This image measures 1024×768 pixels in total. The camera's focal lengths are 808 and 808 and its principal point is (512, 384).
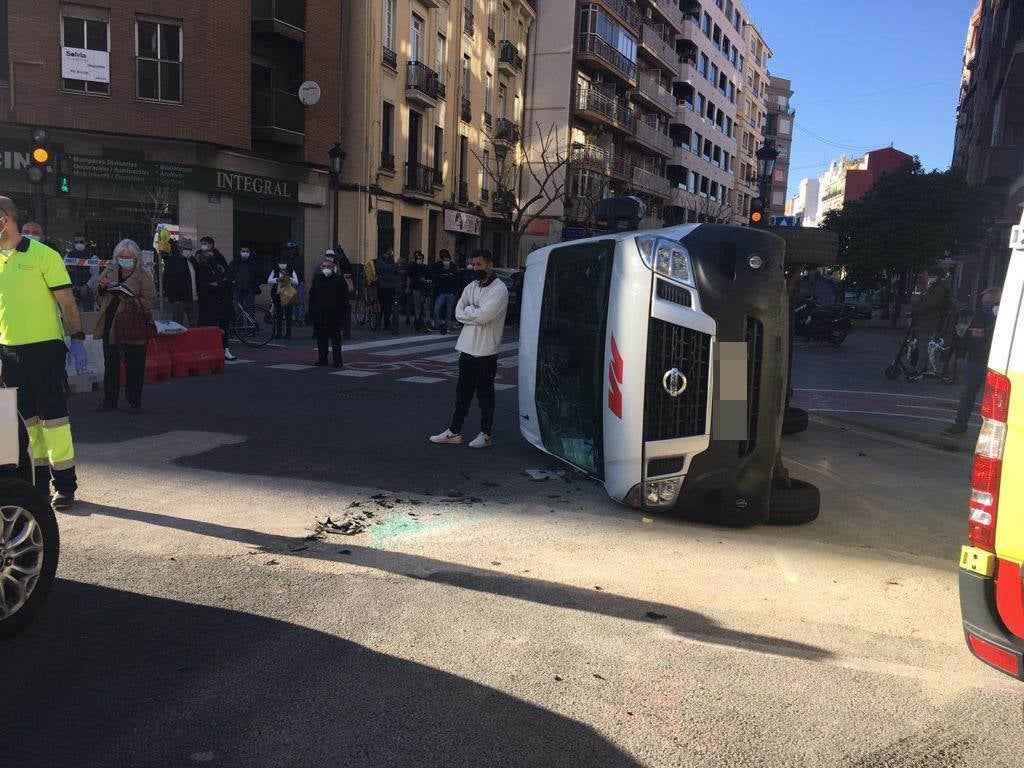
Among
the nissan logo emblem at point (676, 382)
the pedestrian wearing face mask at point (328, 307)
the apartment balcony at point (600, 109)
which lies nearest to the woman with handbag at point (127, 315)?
the pedestrian wearing face mask at point (328, 307)

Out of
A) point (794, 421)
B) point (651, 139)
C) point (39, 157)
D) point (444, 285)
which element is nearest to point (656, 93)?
point (651, 139)

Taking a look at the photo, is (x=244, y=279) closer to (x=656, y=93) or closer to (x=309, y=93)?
(x=309, y=93)

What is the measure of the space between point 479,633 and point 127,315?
6128 millimetres

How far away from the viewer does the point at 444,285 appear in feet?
64.2

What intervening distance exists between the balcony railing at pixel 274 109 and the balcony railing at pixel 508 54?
17.2m

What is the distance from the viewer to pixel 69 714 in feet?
9.34

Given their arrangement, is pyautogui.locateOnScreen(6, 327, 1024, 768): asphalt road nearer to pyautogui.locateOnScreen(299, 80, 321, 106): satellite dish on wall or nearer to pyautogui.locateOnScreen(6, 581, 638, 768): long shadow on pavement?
pyautogui.locateOnScreen(6, 581, 638, 768): long shadow on pavement

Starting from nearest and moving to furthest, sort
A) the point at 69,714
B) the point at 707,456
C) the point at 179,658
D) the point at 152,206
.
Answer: the point at 69,714 < the point at 179,658 < the point at 707,456 < the point at 152,206

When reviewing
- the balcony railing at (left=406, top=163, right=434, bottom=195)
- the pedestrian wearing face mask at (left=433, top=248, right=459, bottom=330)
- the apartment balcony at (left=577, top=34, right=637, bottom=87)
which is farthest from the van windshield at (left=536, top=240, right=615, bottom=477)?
the apartment balcony at (left=577, top=34, right=637, bottom=87)

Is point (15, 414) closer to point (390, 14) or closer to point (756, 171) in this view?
point (390, 14)

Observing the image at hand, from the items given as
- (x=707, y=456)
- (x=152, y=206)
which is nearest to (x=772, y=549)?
(x=707, y=456)

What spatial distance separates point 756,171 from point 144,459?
88.1m

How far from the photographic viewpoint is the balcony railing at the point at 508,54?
127 ft

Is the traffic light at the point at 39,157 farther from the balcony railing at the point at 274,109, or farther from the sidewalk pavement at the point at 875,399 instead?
the sidewalk pavement at the point at 875,399
